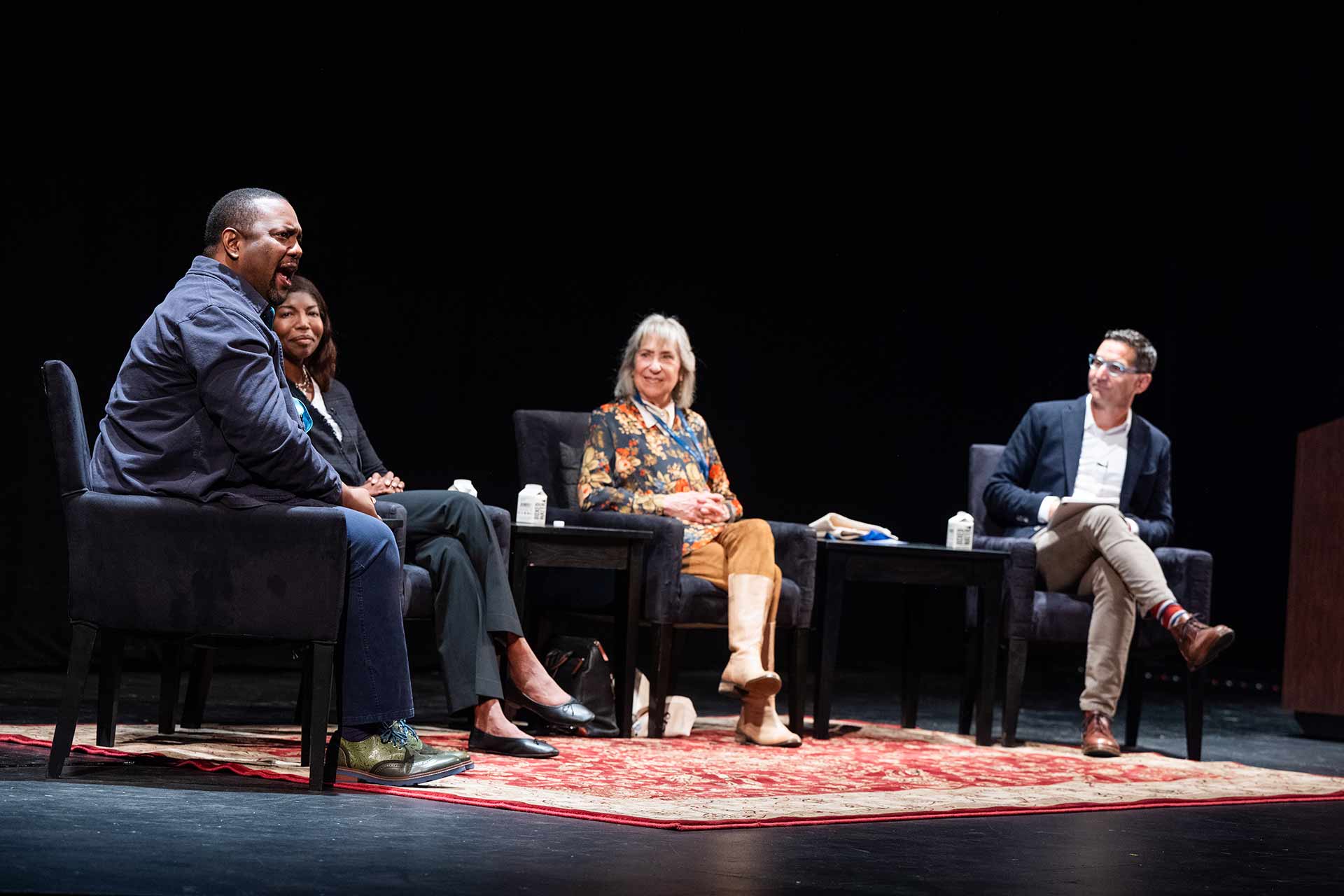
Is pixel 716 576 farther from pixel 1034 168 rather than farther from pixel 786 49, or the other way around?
pixel 1034 168

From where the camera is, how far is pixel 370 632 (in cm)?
310

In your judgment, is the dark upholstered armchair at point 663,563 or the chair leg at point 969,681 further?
the chair leg at point 969,681

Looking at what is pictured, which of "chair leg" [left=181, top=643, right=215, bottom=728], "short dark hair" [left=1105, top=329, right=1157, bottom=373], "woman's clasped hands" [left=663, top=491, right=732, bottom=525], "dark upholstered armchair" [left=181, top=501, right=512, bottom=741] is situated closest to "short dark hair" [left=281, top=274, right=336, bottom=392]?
"dark upholstered armchair" [left=181, top=501, right=512, bottom=741]

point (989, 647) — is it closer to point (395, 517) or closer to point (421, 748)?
point (395, 517)

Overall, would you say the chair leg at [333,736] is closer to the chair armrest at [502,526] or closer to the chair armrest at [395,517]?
the chair armrest at [395,517]

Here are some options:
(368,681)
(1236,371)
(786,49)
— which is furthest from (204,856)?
(1236,371)

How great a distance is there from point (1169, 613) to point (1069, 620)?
1.04 feet

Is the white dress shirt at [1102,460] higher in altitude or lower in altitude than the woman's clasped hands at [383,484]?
higher

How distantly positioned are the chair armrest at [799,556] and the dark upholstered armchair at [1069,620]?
60 centimetres

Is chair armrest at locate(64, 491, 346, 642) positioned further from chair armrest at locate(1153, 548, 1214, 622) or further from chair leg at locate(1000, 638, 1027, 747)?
chair armrest at locate(1153, 548, 1214, 622)

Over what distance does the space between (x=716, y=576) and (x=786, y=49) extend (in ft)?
10.1

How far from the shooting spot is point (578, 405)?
629 cm

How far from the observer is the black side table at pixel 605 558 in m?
4.36

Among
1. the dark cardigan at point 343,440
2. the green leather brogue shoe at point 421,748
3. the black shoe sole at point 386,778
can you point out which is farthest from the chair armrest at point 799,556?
the black shoe sole at point 386,778
